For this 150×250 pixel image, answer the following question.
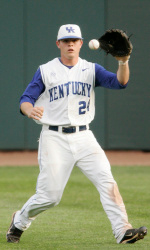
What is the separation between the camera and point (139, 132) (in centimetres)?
1580

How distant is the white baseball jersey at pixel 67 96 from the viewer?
652cm

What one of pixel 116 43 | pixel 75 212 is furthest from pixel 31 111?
pixel 75 212

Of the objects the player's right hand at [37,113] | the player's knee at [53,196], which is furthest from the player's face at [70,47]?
the player's knee at [53,196]

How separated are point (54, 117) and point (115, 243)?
1305mm

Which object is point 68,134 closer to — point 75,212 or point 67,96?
point 67,96

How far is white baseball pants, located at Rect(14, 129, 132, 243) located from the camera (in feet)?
20.8

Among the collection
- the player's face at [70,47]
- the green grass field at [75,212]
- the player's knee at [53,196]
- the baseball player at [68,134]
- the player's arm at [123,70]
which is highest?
the player's face at [70,47]

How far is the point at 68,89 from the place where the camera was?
6543 millimetres

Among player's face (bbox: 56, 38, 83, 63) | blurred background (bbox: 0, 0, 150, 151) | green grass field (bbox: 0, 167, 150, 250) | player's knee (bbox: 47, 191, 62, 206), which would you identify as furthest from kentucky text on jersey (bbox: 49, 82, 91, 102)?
blurred background (bbox: 0, 0, 150, 151)

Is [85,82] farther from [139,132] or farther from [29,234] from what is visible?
[139,132]

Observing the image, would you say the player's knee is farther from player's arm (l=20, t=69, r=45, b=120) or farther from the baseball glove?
the baseball glove

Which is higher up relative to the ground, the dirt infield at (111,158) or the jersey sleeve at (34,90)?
the jersey sleeve at (34,90)

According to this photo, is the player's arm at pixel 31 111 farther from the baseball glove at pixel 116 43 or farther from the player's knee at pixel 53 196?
the baseball glove at pixel 116 43

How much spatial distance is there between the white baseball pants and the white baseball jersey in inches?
5.3
